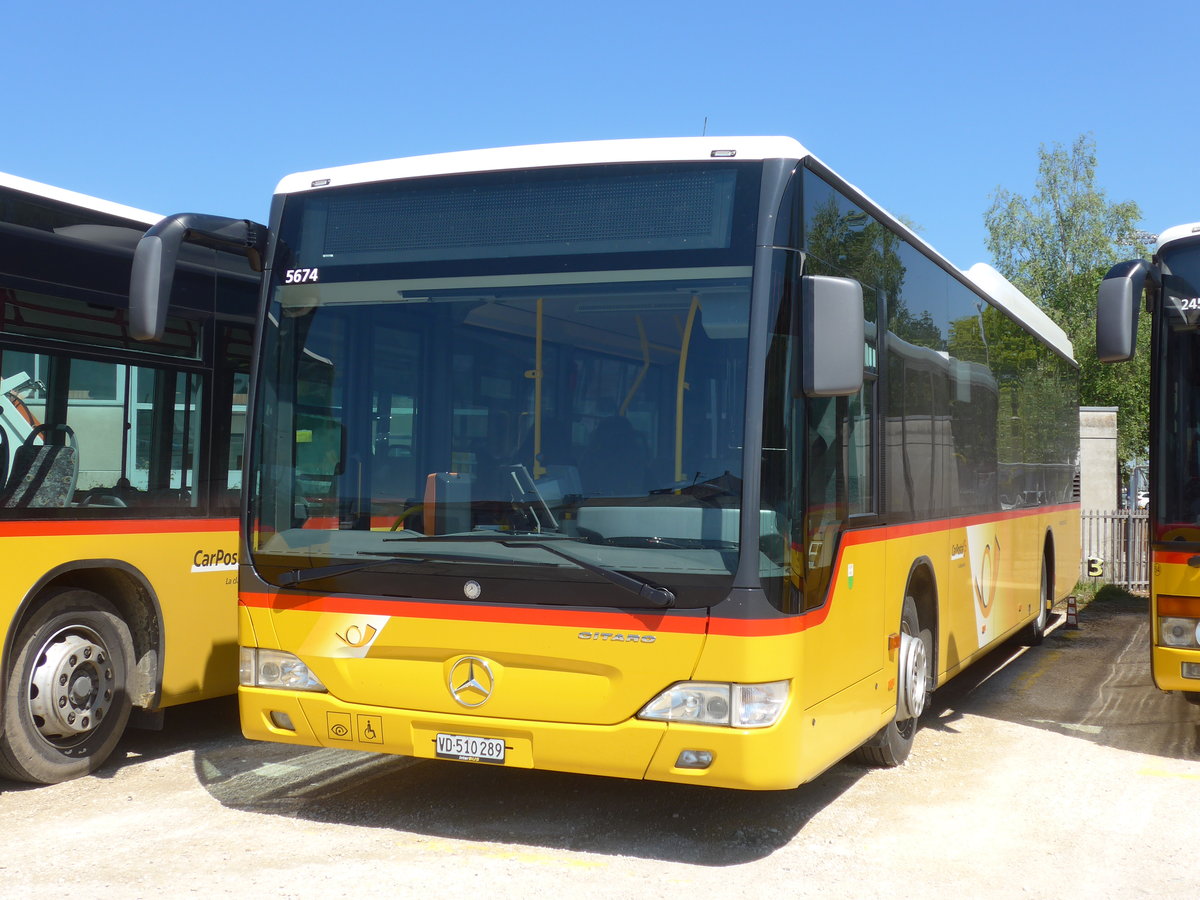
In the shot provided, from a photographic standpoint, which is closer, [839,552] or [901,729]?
[839,552]

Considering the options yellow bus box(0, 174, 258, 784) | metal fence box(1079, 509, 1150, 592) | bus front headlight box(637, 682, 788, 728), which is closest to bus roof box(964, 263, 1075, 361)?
bus front headlight box(637, 682, 788, 728)

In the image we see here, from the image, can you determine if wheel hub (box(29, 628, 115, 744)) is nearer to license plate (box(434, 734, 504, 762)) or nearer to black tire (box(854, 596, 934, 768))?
license plate (box(434, 734, 504, 762))

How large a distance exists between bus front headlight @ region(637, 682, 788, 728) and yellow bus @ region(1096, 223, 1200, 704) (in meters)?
3.56

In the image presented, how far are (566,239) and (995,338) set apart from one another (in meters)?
5.86

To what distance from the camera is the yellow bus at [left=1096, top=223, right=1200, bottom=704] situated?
7848mm

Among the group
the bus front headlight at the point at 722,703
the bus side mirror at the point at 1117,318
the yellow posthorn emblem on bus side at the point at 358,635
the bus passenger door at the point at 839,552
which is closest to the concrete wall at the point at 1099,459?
the bus side mirror at the point at 1117,318

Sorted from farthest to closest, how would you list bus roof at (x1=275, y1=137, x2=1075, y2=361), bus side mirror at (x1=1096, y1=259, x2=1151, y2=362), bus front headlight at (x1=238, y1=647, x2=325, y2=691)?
bus side mirror at (x1=1096, y1=259, x2=1151, y2=362), bus front headlight at (x1=238, y1=647, x2=325, y2=691), bus roof at (x1=275, y1=137, x2=1075, y2=361)

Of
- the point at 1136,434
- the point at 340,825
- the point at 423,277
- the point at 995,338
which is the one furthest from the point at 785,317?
the point at 1136,434

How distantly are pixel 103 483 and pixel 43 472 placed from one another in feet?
1.35

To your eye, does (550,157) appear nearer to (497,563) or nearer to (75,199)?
(497,563)

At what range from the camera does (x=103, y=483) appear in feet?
23.9

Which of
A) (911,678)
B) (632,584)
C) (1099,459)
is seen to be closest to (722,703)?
(632,584)

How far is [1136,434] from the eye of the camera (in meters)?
43.1

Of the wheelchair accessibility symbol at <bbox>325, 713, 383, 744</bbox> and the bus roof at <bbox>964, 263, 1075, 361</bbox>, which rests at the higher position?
the bus roof at <bbox>964, 263, 1075, 361</bbox>
